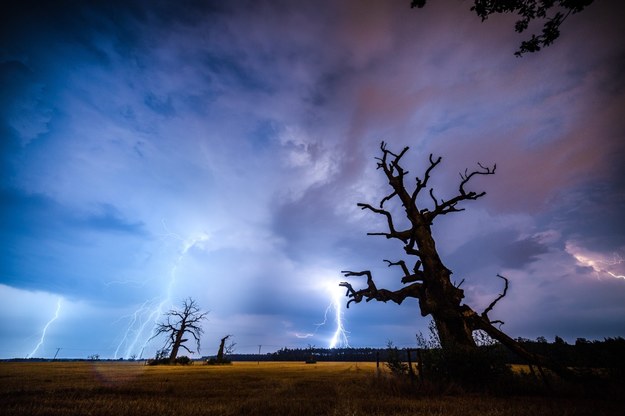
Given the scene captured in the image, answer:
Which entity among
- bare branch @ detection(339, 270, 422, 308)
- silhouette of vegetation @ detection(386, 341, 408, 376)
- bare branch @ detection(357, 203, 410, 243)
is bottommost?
silhouette of vegetation @ detection(386, 341, 408, 376)

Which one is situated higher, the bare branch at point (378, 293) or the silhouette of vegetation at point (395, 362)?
the bare branch at point (378, 293)

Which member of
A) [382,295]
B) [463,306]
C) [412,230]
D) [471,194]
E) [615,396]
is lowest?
[615,396]

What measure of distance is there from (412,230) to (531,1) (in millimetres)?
9822

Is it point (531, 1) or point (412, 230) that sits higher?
point (531, 1)

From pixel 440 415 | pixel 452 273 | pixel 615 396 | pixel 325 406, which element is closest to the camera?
pixel 440 415

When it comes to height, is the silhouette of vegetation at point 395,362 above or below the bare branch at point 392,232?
below

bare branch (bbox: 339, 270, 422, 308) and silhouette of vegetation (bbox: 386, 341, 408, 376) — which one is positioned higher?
bare branch (bbox: 339, 270, 422, 308)

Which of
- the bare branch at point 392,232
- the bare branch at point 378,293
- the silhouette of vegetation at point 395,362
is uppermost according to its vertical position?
the bare branch at point 392,232

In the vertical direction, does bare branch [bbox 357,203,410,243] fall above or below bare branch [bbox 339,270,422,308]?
above

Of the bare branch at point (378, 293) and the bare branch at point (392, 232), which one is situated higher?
the bare branch at point (392, 232)

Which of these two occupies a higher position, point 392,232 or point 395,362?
point 392,232

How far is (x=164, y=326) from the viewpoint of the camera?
42125 millimetres

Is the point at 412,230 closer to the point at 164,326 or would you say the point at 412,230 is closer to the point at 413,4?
the point at 413,4

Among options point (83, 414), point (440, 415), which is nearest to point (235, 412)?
point (83, 414)
